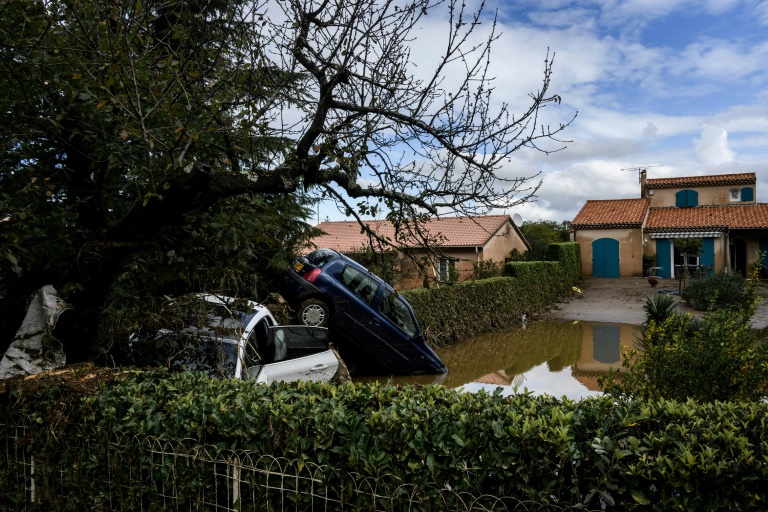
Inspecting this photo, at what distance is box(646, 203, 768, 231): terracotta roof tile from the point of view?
3250cm

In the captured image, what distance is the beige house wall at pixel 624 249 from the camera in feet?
111

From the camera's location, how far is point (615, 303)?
84.2ft

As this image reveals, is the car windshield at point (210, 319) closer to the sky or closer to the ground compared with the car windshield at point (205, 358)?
closer to the sky

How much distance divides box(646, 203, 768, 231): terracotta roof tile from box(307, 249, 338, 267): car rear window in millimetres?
28082

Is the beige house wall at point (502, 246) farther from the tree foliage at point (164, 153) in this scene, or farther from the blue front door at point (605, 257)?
the tree foliage at point (164, 153)

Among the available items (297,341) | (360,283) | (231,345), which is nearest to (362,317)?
(360,283)

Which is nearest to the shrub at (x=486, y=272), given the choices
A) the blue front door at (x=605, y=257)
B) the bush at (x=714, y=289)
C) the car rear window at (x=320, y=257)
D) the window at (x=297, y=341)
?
the bush at (x=714, y=289)

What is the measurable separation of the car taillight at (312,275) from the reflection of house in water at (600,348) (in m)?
6.05

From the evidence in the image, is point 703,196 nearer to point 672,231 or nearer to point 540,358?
point 672,231

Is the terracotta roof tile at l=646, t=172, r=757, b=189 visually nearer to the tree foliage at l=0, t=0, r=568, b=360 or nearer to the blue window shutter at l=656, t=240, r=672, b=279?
the blue window shutter at l=656, t=240, r=672, b=279

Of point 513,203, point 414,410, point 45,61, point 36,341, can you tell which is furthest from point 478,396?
point 45,61

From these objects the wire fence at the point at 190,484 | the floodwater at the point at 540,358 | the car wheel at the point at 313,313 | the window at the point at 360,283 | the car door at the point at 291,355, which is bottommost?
the floodwater at the point at 540,358

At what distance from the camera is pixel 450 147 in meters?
5.95

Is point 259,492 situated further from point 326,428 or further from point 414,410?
point 414,410
